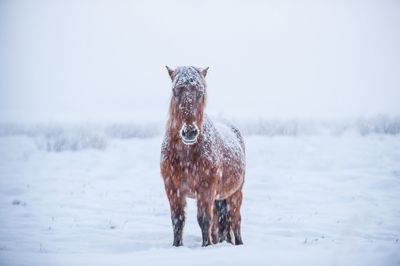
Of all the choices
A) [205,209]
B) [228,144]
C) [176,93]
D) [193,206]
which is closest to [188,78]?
[176,93]

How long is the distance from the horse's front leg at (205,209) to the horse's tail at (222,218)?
1.14 meters

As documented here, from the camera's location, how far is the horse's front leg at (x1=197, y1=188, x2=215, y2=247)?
12.9ft

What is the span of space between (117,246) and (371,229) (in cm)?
435

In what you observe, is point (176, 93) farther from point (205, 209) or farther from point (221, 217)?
point (221, 217)

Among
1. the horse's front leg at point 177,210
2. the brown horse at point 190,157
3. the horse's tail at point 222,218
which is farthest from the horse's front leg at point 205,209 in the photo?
the horse's tail at point 222,218

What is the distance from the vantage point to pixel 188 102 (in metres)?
3.72

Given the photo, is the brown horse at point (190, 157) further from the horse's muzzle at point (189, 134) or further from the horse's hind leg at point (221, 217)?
the horse's hind leg at point (221, 217)

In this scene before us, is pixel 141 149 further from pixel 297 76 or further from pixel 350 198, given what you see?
pixel 297 76

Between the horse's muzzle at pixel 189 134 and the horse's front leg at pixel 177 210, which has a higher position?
the horse's muzzle at pixel 189 134

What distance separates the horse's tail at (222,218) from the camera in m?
5.16

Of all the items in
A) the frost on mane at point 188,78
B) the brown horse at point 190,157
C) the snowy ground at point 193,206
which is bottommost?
the snowy ground at point 193,206

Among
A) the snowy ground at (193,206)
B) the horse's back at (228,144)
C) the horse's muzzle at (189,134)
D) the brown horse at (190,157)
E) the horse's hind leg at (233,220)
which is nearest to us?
the snowy ground at (193,206)

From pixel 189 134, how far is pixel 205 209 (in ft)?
3.14

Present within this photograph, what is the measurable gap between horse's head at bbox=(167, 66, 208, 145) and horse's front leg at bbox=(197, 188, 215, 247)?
71cm
